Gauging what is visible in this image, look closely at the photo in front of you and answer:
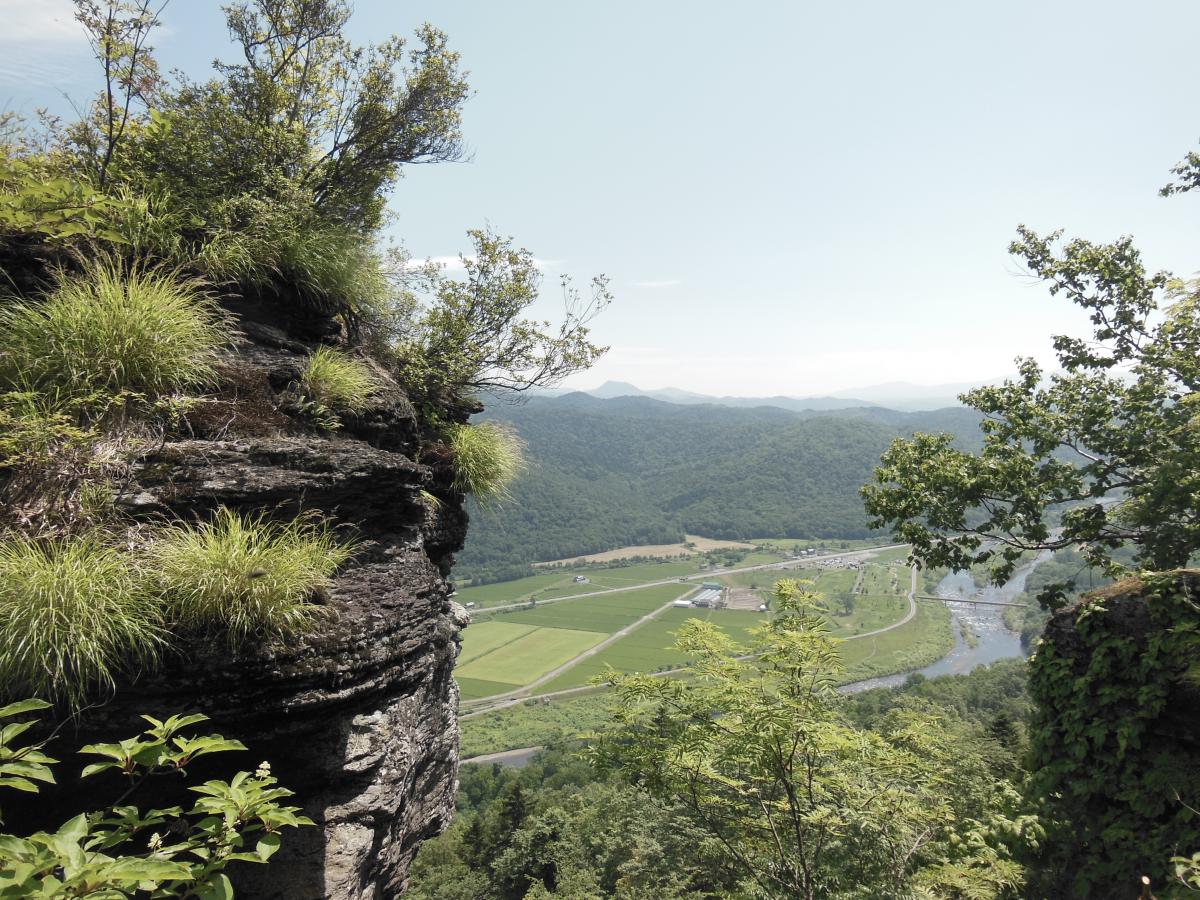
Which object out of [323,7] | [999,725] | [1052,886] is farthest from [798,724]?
[999,725]

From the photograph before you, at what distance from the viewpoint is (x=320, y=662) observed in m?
3.38

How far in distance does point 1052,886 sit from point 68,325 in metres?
9.20

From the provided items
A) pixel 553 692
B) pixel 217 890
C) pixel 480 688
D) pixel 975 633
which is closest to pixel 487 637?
pixel 480 688

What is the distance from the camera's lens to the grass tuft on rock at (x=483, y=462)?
6551 millimetres

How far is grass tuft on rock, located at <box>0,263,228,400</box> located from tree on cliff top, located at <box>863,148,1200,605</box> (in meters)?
8.84

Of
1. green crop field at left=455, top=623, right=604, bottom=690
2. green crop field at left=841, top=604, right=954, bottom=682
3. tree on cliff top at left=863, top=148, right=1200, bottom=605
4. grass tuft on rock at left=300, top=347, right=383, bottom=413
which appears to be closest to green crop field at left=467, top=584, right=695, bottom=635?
green crop field at left=455, top=623, right=604, bottom=690

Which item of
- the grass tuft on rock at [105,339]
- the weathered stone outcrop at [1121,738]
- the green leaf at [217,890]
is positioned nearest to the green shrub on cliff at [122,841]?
the green leaf at [217,890]

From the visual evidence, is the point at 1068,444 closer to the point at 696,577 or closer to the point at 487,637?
the point at 487,637

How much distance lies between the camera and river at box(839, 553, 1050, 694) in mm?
65625

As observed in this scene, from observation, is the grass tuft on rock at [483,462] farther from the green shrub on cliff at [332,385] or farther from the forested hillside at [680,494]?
the forested hillside at [680,494]

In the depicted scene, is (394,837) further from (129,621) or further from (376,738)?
(129,621)

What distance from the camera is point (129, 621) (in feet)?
9.22

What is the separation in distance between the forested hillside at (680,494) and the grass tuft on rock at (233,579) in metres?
118

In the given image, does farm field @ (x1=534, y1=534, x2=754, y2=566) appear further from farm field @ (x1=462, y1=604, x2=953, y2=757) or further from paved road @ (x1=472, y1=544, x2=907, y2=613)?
farm field @ (x1=462, y1=604, x2=953, y2=757)
